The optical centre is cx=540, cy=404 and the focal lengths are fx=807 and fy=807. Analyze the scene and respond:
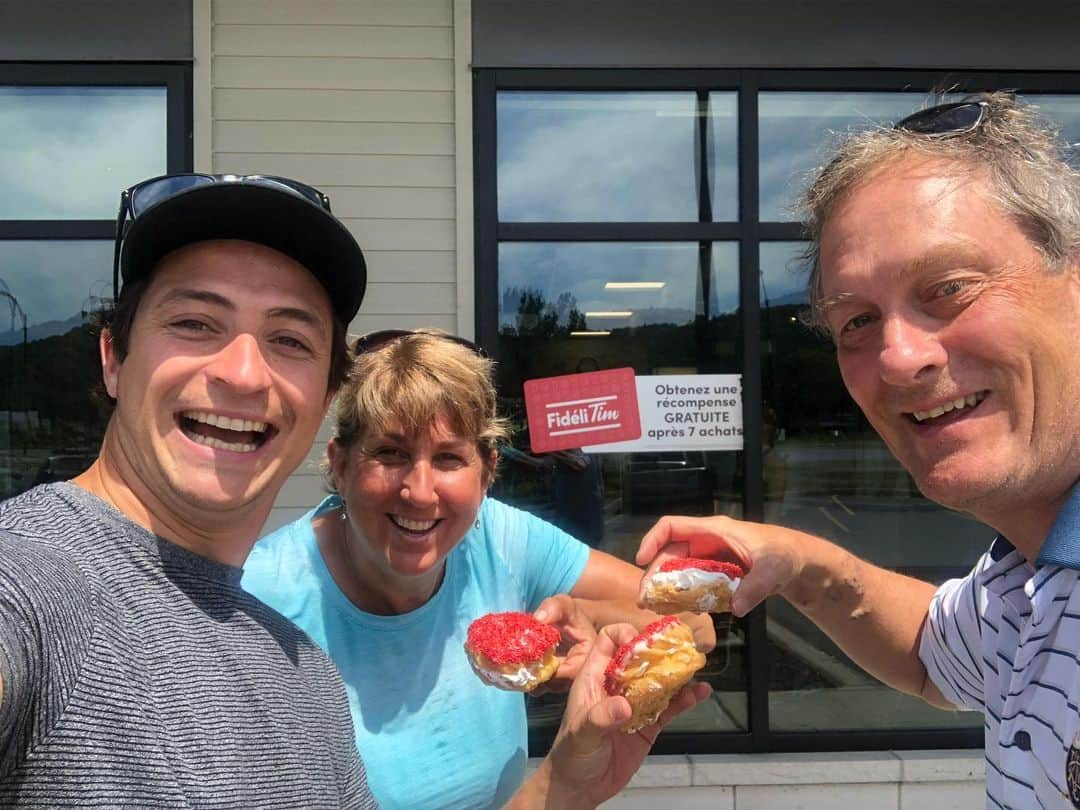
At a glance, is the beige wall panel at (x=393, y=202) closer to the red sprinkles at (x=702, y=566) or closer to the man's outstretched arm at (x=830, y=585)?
the man's outstretched arm at (x=830, y=585)

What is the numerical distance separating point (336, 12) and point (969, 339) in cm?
372

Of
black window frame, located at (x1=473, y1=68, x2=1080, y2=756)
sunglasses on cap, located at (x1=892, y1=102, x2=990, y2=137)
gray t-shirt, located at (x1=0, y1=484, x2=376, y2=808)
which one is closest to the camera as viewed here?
gray t-shirt, located at (x1=0, y1=484, x2=376, y2=808)

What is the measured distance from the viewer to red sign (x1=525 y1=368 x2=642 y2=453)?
14.1 ft

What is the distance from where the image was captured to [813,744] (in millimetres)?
4250

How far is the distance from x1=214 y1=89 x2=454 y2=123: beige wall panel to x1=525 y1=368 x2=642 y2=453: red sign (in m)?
1.50

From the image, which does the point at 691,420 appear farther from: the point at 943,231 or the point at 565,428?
the point at 943,231

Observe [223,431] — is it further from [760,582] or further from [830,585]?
[830,585]

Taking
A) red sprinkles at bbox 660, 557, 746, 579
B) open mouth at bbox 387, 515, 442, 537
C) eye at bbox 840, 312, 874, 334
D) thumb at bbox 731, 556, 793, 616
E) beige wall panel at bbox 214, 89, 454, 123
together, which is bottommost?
thumb at bbox 731, 556, 793, 616

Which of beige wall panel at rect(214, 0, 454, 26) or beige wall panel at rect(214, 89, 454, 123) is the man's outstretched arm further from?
beige wall panel at rect(214, 0, 454, 26)

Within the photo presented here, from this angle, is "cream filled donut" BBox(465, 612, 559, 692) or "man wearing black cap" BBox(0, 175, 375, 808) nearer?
"man wearing black cap" BBox(0, 175, 375, 808)

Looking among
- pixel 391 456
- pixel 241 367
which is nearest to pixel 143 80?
pixel 391 456

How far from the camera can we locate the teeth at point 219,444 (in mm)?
1288

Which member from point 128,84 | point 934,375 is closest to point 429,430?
point 934,375

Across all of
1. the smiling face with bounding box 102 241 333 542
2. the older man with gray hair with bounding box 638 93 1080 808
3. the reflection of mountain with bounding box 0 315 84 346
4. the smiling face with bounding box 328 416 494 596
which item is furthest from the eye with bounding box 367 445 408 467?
the reflection of mountain with bounding box 0 315 84 346
